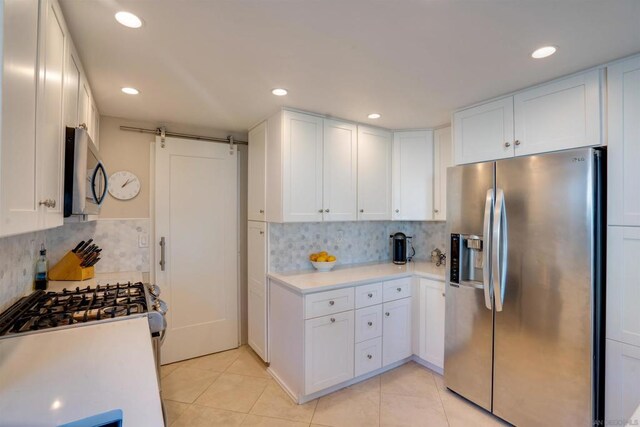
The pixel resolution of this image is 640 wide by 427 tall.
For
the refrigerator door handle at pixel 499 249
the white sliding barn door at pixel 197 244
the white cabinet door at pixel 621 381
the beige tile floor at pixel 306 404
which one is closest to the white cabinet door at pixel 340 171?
the white sliding barn door at pixel 197 244

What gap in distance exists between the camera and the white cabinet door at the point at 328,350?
231cm

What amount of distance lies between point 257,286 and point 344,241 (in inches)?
40.4

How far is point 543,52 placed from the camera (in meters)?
1.65

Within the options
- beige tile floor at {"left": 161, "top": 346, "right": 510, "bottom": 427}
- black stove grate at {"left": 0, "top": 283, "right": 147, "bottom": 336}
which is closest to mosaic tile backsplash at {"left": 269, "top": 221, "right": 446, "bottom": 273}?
beige tile floor at {"left": 161, "top": 346, "right": 510, "bottom": 427}

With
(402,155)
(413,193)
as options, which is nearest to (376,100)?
(402,155)

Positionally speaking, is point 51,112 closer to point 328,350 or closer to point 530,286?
point 328,350

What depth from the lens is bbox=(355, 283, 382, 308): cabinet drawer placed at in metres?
2.55

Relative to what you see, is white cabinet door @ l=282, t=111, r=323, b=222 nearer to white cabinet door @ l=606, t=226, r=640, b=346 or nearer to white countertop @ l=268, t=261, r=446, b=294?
white countertop @ l=268, t=261, r=446, b=294

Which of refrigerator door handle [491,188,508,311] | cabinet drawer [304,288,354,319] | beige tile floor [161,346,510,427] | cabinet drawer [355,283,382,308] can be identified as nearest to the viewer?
refrigerator door handle [491,188,508,311]

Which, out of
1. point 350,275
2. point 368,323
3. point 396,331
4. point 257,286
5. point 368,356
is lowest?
point 368,356

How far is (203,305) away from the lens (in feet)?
10.2

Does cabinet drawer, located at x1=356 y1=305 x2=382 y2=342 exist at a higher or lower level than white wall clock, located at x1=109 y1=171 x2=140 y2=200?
lower

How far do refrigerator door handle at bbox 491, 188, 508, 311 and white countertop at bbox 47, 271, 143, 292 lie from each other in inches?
101

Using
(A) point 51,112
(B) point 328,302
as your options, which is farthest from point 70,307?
(B) point 328,302
